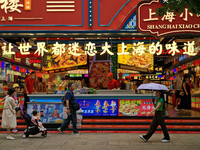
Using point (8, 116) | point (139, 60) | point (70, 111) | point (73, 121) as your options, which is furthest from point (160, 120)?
point (139, 60)

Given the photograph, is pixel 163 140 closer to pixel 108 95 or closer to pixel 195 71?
pixel 108 95

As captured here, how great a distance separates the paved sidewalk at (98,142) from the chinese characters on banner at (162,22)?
395 centimetres

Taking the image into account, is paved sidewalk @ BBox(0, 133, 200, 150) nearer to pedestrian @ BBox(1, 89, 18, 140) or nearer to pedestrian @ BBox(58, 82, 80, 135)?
pedestrian @ BBox(58, 82, 80, 135)

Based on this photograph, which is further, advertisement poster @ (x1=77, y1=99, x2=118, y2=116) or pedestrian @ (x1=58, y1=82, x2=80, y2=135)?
advertisement poster @ (x1=77, y1=99, x2=118, y2=116)

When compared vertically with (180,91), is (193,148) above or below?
below

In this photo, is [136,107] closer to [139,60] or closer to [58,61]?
[139,60]

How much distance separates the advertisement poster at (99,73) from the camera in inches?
628

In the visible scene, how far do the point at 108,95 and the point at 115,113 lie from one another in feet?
2.53

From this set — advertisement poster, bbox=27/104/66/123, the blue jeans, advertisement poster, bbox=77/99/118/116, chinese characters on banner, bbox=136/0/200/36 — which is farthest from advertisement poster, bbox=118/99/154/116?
chinese characters on banner, bbox=136/0/200/36

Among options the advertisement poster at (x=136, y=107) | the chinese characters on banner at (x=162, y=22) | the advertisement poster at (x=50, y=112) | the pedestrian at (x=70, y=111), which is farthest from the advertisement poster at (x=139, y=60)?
the pedestrian at (x=70, y=111)

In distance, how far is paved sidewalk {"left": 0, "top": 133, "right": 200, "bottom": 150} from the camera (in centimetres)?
740

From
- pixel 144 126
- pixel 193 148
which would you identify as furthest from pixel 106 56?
pixel 193 148

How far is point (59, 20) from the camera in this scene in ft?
36.2

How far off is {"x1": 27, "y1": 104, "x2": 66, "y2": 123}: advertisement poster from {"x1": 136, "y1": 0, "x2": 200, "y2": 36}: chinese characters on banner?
4.32m
